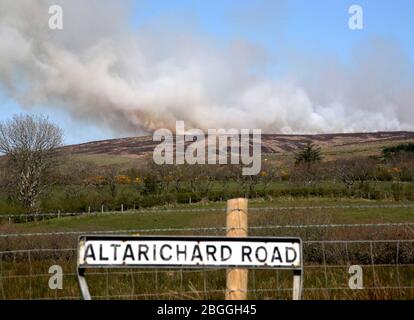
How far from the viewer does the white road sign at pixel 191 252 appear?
13.5 feet

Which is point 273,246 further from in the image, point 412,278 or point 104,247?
point 412,278

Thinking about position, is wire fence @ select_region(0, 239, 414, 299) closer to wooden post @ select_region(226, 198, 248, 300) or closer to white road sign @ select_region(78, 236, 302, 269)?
wooden post @ select_region(226, 198, 248, 300)

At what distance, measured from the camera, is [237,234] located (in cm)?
453

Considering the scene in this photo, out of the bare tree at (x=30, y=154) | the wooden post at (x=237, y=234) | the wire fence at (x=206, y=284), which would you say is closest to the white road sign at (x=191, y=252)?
the wooden post at (x=237, y=234)

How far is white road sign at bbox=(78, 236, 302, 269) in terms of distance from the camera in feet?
13.5

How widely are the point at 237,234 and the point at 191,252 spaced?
56 centimetres

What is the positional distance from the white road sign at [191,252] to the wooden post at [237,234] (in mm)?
340

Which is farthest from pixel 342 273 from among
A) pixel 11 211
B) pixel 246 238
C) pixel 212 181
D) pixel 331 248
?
pixel 212 181

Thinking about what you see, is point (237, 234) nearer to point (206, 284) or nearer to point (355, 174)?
point (206, 284)

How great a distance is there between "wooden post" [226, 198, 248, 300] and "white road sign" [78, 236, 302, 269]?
34 centimetres

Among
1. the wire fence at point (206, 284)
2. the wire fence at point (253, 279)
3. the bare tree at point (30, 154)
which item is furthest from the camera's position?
the bare tree at point (30, 154)

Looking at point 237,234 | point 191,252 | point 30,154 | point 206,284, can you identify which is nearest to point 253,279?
point 206,284

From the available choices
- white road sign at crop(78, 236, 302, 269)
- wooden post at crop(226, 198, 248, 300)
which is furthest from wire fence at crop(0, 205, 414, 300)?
white road sign at crop(78, 236, 302, 269)

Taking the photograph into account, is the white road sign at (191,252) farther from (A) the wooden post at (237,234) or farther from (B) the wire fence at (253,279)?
(B) the wire fence at (253,279)
